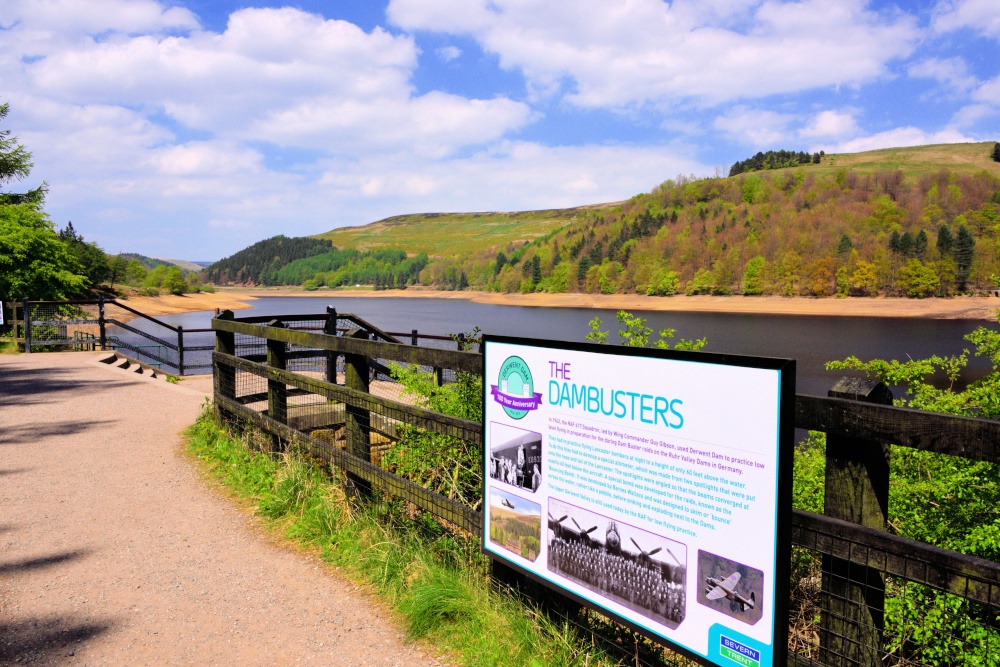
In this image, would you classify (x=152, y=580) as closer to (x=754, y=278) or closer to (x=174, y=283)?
(x=754, y=278)

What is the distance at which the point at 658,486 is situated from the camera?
216cm

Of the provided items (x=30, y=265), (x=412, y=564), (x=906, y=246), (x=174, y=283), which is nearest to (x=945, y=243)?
(x=906, y=246)

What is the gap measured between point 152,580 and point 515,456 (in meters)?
2.55

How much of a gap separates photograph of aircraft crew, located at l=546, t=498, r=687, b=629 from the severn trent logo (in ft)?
1.22

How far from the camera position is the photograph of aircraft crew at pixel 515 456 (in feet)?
8.96

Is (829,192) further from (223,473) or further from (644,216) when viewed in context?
(223,473)

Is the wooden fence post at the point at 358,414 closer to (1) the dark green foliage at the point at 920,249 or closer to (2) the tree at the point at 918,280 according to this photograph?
(2) the tree at the point at 918,280

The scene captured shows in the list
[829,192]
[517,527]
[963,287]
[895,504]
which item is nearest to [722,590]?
[517,527]

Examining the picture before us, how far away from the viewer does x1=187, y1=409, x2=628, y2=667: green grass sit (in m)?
2.97

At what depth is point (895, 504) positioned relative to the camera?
3.98 m

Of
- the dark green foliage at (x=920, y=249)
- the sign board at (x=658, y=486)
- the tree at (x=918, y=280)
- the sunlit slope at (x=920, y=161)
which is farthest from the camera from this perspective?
the sunlit slope at (x=920, y=161)

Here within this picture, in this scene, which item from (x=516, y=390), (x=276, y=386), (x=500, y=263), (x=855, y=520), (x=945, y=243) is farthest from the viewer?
(x=500, y=263)

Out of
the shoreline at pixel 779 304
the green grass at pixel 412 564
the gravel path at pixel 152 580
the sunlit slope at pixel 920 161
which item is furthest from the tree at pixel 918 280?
the green grass at pixel 412 564

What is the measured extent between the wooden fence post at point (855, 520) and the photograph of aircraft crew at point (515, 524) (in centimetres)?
107
